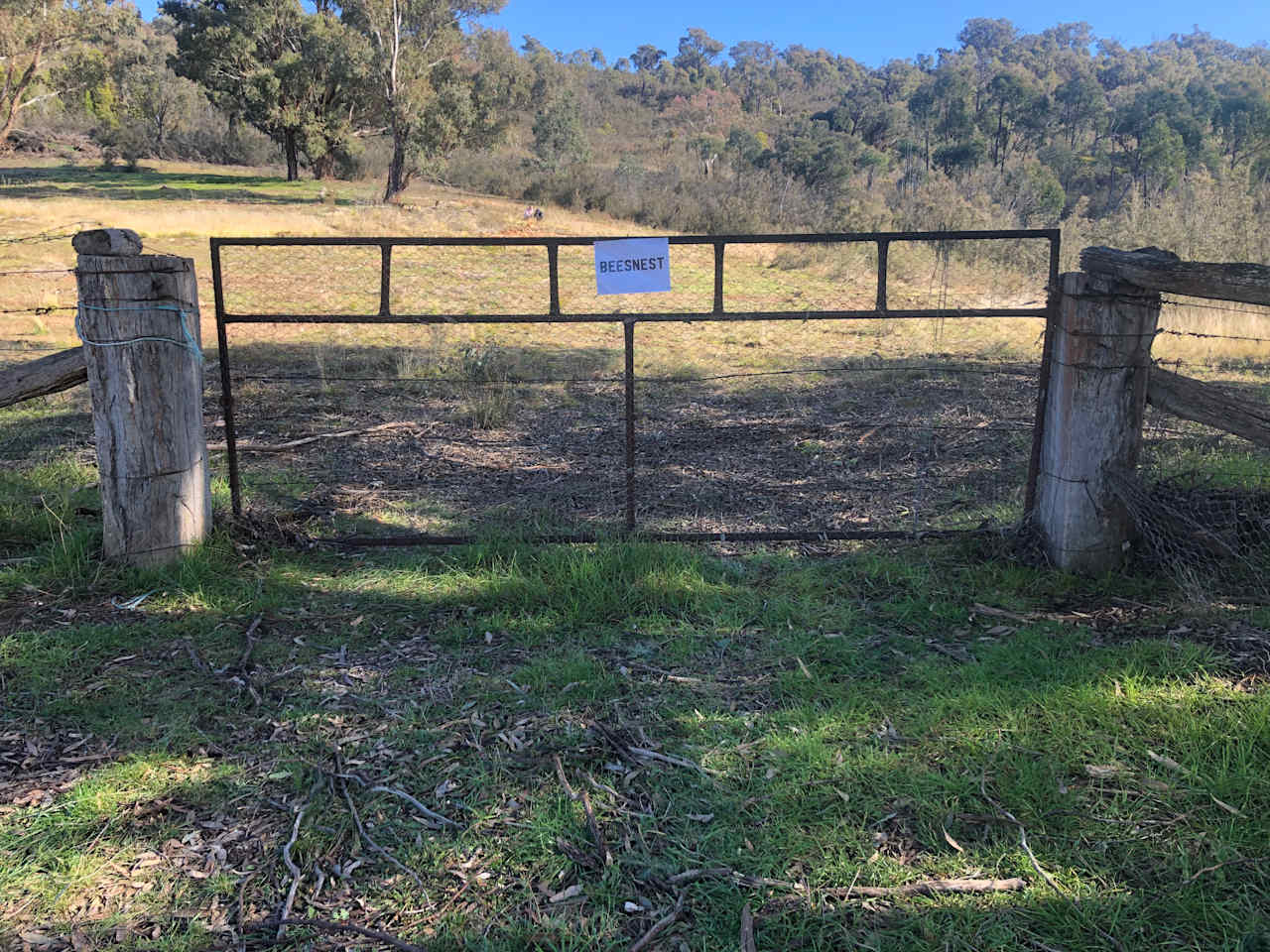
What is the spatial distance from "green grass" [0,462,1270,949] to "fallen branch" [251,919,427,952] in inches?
2.0

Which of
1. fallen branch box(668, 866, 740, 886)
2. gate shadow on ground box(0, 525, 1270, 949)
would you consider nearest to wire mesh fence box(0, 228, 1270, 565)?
gate shadow on ground box(0, 525, 1270, 949)

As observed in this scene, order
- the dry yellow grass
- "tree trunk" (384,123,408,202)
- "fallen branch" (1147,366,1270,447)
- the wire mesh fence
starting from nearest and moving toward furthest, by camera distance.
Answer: "fallen branch" (1147,366,1270,447) < the wire mesh fence < the dry yellow grass < "tree trunk" (384,123,408,202)

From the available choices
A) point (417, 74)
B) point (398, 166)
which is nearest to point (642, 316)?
point (398, 166)

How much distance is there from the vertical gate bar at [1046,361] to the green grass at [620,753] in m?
0.44

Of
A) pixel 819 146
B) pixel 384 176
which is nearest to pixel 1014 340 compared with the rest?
pixel 819 146

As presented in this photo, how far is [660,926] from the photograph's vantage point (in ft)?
7.40

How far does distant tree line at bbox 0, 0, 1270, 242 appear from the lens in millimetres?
29922

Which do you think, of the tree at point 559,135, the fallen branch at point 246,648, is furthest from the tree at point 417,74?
the fallen branch at point 246,648

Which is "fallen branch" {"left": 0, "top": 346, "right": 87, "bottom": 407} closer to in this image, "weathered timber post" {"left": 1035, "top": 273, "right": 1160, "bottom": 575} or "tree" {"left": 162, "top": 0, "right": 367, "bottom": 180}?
"weathered timber post" {"left": 1035, "top": 273, "right": 1160, "bottom": 575}

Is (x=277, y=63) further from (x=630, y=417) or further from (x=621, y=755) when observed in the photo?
(x=621, y=755)

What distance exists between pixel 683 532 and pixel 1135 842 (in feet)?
8.76

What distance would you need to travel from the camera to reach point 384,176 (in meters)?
44.3

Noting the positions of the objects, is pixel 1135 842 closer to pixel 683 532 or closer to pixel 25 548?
pixel 683 532

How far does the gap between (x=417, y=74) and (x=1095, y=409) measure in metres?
37.2
